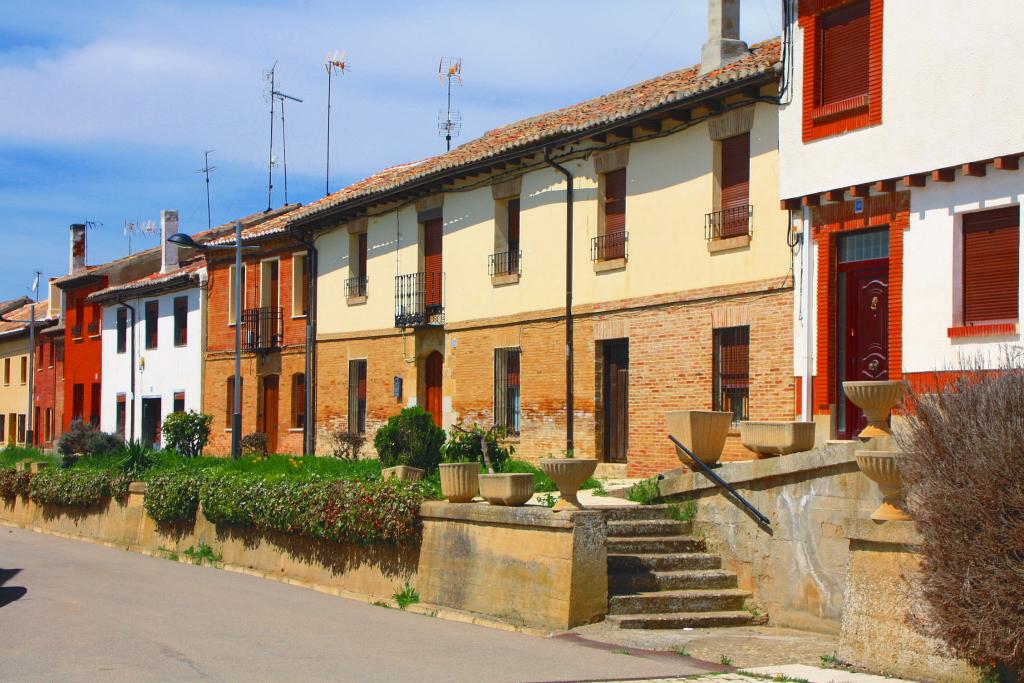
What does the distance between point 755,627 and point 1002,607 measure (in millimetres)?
4244

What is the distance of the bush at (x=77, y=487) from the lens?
76.1ft

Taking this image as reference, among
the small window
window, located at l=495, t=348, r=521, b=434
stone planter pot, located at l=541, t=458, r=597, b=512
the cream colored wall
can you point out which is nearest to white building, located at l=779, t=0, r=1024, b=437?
the cream colored wall

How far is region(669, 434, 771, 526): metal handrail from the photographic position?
12.6m

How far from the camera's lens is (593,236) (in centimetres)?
2097

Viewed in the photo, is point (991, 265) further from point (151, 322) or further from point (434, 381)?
point (151, 322)

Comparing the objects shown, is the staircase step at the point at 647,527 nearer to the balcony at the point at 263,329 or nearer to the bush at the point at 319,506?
the bush at the point at 319,506

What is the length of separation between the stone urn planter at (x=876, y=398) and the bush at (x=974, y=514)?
2.78 m

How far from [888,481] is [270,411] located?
980 inches

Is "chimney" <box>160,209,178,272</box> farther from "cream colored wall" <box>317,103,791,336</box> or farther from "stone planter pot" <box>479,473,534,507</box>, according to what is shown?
"stone planter pot" <box>479,473,534,507</box>

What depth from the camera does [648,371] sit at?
19547mm

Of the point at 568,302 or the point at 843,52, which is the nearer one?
the point at 843,52

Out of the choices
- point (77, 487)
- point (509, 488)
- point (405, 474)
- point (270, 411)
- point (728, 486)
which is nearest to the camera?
point (509, 488)

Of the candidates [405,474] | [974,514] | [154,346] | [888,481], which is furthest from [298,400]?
[974,514]

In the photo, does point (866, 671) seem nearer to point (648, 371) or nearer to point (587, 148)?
point (648, 371)
